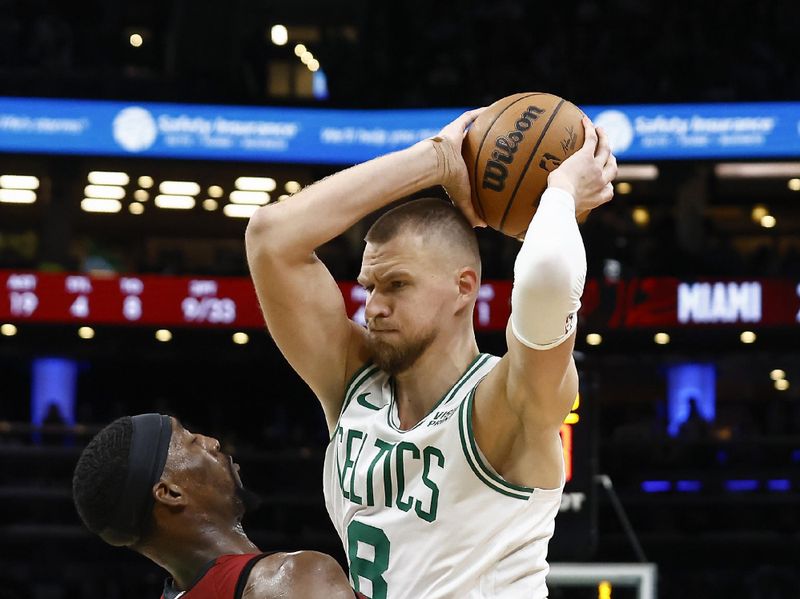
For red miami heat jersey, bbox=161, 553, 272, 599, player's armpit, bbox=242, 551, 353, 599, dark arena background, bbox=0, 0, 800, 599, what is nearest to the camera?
player's armpit, bbox=242, 551, 353, 599

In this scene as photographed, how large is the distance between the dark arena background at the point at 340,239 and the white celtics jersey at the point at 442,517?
913 centimetres

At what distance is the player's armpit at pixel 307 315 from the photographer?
3.13 metres

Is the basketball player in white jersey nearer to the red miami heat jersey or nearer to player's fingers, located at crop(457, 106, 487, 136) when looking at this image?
player's fingers, located at crop(457, 106, 487, 136)

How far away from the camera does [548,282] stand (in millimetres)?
2705

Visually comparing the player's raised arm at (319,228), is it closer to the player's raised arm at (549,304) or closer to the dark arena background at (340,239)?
the player's raised arm at (549,304)

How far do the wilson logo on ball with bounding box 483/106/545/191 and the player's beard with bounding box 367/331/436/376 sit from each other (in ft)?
1.30

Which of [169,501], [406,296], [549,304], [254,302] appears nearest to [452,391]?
[406,296]

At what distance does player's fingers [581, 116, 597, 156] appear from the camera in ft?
10.2

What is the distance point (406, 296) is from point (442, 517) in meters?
0.55

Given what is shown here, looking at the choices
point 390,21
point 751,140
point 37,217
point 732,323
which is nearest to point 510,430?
point 732,323

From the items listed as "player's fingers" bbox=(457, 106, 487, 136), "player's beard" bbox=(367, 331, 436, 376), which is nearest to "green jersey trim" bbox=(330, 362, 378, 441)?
"player's beard" bbox=(367, 331, 436, 376)

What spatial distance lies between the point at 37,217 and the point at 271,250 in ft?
60.8

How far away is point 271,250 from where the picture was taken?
3.11 metres

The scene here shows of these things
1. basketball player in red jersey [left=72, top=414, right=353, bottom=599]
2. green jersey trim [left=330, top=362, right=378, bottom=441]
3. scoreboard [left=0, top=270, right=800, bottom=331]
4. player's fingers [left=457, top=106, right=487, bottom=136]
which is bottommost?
basketball player in red jersey [left=72, top=414, right=353, bottom=599]
